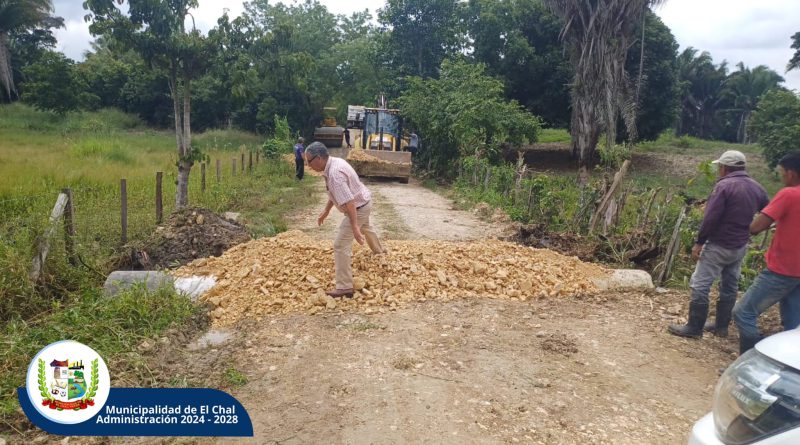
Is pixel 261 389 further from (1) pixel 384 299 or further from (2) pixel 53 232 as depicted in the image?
(2) pixel 53 232

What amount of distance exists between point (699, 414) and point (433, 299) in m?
2.54

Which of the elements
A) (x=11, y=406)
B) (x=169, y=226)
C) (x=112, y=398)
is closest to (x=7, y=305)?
(x=11, y=406)

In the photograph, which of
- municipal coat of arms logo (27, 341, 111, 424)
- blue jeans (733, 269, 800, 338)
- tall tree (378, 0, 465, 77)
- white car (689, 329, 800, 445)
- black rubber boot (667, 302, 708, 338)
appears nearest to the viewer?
white car (689, 329, 800, 445)

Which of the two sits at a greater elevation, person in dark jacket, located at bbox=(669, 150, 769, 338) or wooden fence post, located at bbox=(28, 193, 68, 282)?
person in dark jacket, located at bbox=(669, 150, 769, 338)

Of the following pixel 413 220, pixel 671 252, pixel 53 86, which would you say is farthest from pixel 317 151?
pixel 53 86

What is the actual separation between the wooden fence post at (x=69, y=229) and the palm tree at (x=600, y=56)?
1321 cm

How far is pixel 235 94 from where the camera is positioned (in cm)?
788

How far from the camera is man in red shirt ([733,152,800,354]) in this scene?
142 inches

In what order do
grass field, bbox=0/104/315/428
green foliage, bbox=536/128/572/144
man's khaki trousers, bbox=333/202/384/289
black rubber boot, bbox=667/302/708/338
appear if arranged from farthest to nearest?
green foliage, bbox=536/128/572/144
man's khaki trousers, bbox=333/202/384/289
black rubber boot, bbox=667/302/708/338
grass field, bbox=0/104/315/428

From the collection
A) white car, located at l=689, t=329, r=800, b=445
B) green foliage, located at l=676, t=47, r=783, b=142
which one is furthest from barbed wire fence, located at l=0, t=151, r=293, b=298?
green foliage, located at l=676, t=47, r=783, b=142

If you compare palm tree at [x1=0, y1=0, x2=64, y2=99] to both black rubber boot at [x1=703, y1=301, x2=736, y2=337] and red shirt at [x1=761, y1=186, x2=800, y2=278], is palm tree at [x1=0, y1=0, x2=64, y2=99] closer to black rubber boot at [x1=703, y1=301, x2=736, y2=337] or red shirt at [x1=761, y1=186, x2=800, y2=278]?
black rubber boot at [x1=703, y1=301, x2=736, y2=337]

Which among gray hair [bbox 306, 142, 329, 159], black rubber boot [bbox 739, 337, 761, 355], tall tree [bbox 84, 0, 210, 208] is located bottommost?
black rubber boot [bbox 739, 337, 761, 355]

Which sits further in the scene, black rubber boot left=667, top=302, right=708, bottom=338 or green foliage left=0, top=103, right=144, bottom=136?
green foliage left=0, top=103, right=144, bottom=136

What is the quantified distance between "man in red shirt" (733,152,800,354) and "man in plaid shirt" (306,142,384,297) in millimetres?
3172
